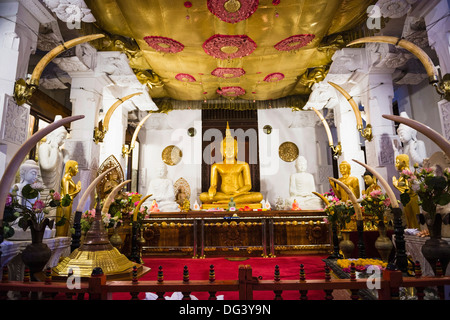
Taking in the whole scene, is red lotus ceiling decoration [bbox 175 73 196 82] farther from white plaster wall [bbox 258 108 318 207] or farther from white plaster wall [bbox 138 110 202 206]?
white plaster wall [bbox 258 108 318 207]

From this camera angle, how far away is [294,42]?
16.6ft

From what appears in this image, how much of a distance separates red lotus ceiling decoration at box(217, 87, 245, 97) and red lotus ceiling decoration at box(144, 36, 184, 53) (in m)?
2.27

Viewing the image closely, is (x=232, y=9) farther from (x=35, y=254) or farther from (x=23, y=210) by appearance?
(x=35, y=254)

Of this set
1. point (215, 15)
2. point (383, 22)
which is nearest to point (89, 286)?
point (215, 15)

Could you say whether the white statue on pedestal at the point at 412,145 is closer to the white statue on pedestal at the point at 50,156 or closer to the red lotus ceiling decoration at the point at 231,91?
the red lotus ceiling decoration at the point at 231,91

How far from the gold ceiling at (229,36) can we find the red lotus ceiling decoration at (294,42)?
17mm

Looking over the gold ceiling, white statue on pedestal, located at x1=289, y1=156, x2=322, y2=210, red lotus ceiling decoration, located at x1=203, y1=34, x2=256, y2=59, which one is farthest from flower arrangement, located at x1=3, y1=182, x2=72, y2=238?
white statue on pedestal, located at x1=289, y1=156, x2=322, y2=210

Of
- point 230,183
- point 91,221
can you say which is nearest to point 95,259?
point 91,221

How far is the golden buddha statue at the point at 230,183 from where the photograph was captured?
22.3 ft

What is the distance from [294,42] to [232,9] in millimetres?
1474

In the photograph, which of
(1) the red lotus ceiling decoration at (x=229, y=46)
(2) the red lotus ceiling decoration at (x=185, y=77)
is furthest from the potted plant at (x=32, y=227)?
(2) the red lotus ceiling decoration at (x=185, y=77)

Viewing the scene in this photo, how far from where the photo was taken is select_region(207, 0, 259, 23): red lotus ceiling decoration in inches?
156

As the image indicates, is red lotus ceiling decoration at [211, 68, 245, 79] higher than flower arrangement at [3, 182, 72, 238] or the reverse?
higher
